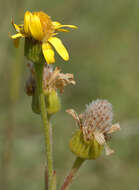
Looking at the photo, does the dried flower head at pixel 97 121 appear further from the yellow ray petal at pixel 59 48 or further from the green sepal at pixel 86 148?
the yellow ray petal at pixel 59 48

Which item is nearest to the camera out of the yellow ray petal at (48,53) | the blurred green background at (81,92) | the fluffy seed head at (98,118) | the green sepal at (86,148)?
the yellow ray petal at (48,53)

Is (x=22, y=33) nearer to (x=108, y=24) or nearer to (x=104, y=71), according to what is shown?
(x=104, y=71)

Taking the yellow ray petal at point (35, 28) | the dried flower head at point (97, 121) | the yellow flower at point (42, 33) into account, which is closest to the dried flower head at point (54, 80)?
the dried flower head at point (97, 121)

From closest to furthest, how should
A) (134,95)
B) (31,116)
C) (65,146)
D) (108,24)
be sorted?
(65,146), (31,116), (134,95), (108,24)

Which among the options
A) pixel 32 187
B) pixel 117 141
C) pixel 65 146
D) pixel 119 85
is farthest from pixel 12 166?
pixel 119 85

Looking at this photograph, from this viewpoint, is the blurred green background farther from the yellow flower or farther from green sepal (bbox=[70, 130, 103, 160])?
Answer: green sepal (bbox=[70, 130, 103, 160])

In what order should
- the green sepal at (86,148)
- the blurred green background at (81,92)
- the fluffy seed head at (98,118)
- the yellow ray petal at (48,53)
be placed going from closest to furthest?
the yellow ray petal at (48,53) → the green sepal at (86,148) → the fluffy seed head at (98,118) → the blurred green background at (81,92)

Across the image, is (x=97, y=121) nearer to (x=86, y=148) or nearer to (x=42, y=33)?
(x=86, y=148)
